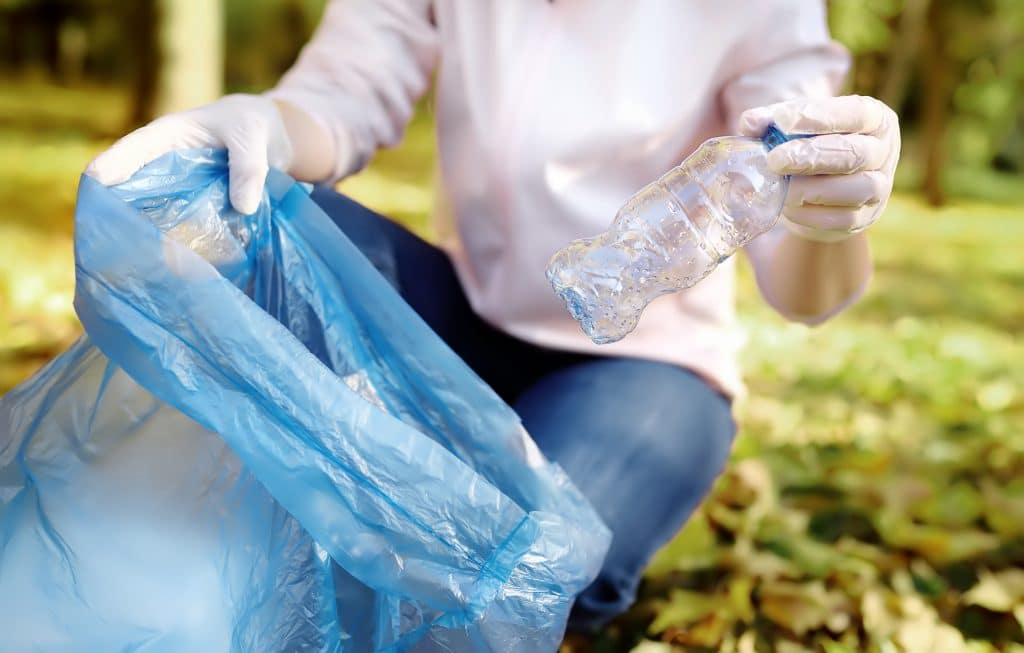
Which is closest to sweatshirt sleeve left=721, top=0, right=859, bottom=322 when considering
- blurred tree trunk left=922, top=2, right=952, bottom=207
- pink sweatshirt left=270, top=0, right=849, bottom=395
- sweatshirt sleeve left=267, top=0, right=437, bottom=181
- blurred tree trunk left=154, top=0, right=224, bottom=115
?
pink sweatshirt left=270, top=0, right=849, bottom=395

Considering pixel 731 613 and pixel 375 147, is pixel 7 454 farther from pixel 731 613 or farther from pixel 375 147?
pixel 731 613

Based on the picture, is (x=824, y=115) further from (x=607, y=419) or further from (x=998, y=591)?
(x=998, y=591)

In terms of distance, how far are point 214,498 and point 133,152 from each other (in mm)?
349

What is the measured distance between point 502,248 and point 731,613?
0.62 m

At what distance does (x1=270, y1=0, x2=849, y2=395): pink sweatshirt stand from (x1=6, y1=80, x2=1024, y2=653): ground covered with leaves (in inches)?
13.7

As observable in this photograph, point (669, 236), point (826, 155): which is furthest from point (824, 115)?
point (669, 236)

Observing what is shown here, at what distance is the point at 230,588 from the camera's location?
3.00 feet

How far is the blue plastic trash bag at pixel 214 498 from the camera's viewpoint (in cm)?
89

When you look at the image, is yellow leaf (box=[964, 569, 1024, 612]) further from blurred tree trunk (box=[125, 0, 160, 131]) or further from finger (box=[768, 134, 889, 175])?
blurred tree trunk (box=[125, 0, 160, 131])

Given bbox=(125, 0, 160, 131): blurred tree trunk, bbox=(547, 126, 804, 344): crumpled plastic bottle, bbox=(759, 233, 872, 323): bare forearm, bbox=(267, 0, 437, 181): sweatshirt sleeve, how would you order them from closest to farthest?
bbox=(547, 126, 804, 344): crumpled plastic bottle → bbox=(759, 233, 872, 323): bare forearm → bbox=(267, 0, 437, 181): sweatshirt sleeve → bbox=(125, 0, 160, 131): blurred tree trunk

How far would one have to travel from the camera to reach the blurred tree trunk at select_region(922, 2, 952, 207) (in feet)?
23.0

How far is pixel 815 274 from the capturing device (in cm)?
121

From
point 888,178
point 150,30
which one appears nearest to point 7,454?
point 888,178

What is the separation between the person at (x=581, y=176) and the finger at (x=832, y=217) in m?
0.08
